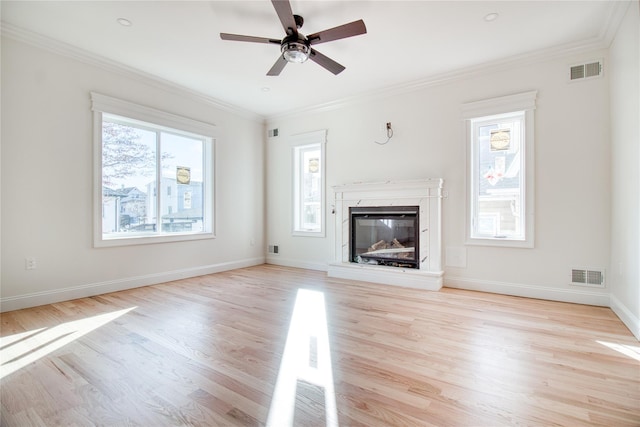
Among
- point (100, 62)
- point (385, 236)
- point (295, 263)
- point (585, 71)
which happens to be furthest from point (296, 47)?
point (295, 263)

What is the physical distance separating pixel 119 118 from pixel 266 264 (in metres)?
3.28

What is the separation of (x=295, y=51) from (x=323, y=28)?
0.51m

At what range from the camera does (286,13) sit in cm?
237

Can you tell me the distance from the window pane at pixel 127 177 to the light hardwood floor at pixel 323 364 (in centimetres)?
110

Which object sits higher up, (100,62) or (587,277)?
(100,62)

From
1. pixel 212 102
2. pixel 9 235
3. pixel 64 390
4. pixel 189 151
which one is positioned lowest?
pixel 64 390

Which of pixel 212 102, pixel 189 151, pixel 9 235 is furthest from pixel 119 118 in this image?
pixel 9 235

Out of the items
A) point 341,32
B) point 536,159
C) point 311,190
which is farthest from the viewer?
point 311,190

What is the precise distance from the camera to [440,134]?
414 centimetres

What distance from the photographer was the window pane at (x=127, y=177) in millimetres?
3834

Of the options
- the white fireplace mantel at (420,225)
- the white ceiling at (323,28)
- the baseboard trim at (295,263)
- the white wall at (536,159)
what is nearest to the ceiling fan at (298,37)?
the white ceiling at (323,28)

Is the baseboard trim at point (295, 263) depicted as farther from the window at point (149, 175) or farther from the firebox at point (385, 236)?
the window at point (149, 175)

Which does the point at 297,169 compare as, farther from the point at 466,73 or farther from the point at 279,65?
the point at 466,73

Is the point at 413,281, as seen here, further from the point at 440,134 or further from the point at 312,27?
the point at 312,27
